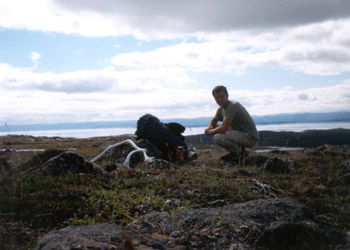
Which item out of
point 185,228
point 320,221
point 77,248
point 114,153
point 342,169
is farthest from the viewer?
point 114,153

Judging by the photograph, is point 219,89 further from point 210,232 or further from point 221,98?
point 210,232

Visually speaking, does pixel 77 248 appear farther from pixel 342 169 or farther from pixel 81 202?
pixel 342 169

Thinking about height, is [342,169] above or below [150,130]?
below

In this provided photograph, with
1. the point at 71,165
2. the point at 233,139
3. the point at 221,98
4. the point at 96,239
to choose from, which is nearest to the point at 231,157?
the point at 233,139

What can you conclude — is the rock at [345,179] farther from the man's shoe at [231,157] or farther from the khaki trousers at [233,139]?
the man's shoe at [231,157]

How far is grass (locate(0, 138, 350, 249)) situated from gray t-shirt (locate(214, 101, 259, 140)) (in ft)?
12.2

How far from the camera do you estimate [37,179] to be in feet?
Result: 16.5

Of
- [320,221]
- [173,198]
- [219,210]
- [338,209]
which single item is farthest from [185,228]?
[338,209]

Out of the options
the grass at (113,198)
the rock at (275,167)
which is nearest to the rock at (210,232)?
the grass at (113,198)

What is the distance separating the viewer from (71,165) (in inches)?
235

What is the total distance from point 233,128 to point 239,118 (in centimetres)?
43

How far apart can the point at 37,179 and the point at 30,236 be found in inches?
68.1

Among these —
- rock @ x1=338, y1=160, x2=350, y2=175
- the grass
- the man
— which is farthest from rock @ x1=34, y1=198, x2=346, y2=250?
the man

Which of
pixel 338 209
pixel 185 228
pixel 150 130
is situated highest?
pixel 150 130
